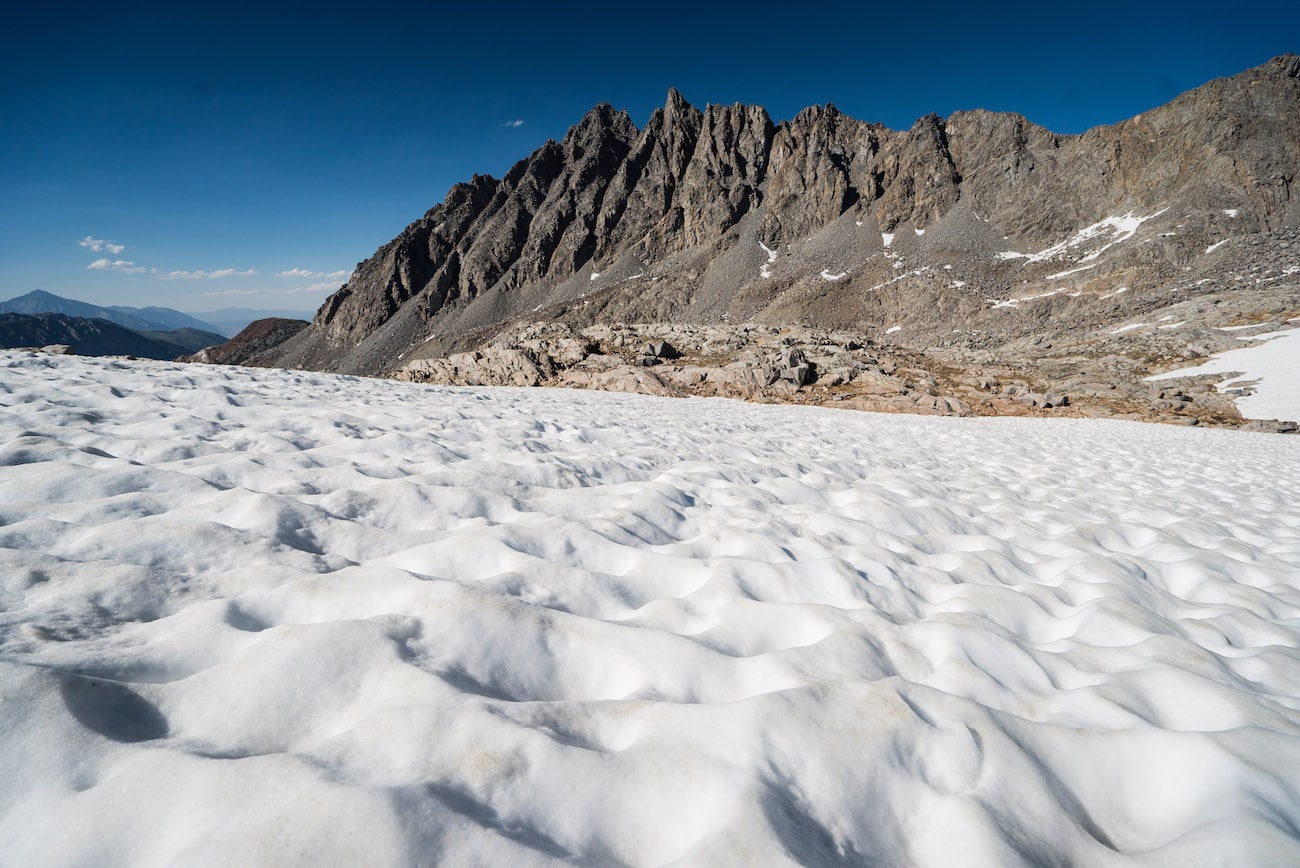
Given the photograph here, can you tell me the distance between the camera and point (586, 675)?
7.55 ft

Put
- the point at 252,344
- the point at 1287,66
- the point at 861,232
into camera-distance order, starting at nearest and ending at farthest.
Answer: the point at 1287,66, the point at 861,232, the point at 252,344

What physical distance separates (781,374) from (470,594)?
27278mm

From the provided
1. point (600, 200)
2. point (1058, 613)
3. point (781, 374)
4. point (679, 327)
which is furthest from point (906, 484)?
point (600, 200)

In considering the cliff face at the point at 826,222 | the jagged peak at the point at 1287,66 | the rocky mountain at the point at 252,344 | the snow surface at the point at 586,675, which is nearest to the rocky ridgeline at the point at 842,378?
the snow surface at the point at 586,675

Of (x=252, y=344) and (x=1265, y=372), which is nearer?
(x=1265, y=372)

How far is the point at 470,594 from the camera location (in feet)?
8.38

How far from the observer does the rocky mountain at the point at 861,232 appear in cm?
6106

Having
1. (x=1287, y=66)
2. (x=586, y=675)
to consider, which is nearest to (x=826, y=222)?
(x=1287, y=66)

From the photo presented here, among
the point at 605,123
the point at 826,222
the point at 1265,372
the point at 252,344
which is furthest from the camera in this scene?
the point at 252,344

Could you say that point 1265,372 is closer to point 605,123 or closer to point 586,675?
point 586,675

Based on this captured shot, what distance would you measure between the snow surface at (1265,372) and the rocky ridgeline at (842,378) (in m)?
1.21

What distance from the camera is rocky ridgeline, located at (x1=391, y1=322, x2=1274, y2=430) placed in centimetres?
2325

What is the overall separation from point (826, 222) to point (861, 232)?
8284mm

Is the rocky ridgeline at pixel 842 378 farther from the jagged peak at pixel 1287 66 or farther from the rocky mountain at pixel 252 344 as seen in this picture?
the rocky mountain at pixel 252 344
